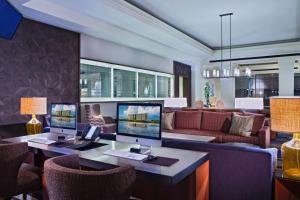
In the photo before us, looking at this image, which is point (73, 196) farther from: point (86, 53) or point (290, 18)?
point (290, 18)

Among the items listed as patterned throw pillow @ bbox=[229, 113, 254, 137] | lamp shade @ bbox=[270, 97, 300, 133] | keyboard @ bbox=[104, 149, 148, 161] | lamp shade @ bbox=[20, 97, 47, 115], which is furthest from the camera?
patterned throw pillow @ bbox=[229, 113, 254, 137]

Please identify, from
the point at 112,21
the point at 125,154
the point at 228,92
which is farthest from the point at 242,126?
the point at 228,92

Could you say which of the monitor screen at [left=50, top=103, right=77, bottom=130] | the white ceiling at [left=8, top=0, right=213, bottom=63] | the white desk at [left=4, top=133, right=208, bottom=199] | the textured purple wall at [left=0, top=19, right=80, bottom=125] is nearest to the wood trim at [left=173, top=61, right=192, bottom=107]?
the white ceiling at [left=8, top=0, right=213, bottom=63]

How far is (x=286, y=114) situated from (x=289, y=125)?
84mm

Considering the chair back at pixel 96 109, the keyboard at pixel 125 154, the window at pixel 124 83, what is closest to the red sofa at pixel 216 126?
the chair back at pixel 96 109

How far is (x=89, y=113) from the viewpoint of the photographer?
17.6 feet

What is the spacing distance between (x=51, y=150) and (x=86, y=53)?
3839mm

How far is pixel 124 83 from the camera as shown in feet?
22.4

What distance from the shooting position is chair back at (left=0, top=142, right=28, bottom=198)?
6.07 ft

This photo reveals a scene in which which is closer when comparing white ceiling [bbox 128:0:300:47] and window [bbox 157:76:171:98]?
white ceiling [bbox 128:0:300:47]

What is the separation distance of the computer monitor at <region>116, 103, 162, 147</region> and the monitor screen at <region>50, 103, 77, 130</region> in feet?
2.15

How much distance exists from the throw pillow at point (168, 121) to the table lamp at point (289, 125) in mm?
3592

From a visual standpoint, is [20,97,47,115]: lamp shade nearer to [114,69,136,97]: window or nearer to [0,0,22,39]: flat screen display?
[0,0,22,39]: flat screen display

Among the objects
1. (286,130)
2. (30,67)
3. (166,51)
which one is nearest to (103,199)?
(286,130)
